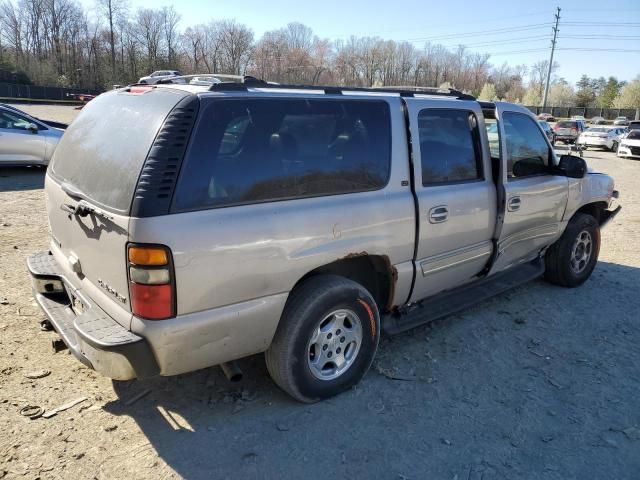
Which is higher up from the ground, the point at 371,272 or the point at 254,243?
the point at 254,243

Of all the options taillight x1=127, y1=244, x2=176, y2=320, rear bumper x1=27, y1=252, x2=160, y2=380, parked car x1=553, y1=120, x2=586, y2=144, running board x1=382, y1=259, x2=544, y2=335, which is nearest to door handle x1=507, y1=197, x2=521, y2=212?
running board x1=382, y1=259, x2=544, y2=335

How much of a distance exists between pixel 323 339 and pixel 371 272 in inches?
26.4

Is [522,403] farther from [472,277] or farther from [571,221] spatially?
[571,221]

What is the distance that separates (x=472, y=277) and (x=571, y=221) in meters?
1.74

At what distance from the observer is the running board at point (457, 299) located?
380cm

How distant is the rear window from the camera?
2568 millimetres

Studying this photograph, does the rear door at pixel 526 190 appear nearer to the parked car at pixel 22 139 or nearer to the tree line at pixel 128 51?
the parked car at pixel 22 139

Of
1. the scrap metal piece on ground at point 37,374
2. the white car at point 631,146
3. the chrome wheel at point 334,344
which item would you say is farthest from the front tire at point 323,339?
the white car at point 631,146

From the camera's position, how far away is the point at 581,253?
554 cm

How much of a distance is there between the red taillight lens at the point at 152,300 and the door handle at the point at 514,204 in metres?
3.00

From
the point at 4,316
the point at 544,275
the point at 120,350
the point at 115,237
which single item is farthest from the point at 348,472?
the point at 544,275

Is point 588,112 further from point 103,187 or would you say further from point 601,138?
point 103,187

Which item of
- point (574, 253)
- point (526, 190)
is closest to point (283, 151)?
point (526, 190)

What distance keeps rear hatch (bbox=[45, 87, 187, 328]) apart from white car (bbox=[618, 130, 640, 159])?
24529mm
